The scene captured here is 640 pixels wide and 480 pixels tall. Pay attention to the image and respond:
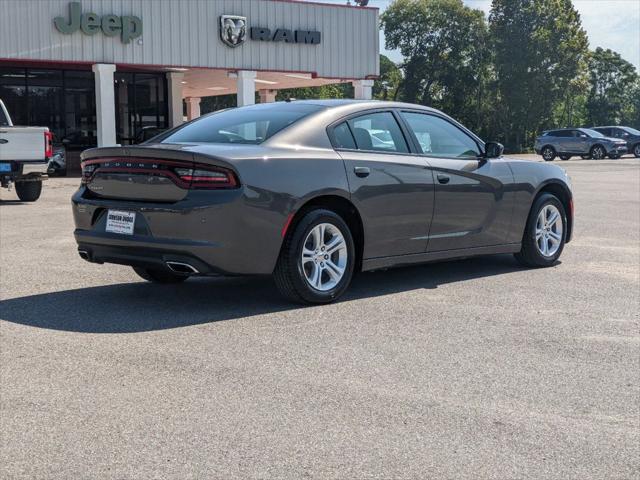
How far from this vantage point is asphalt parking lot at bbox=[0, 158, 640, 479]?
3.59 meters

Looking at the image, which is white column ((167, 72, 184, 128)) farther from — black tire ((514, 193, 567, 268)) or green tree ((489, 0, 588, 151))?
green tree ((489, 0, 588, 151))

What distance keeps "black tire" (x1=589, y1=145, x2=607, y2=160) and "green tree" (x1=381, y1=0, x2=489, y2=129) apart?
125 ft

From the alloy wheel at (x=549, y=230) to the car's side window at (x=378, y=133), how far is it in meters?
1.92

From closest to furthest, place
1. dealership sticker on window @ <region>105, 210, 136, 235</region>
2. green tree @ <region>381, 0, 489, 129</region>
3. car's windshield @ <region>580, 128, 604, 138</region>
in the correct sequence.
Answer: dealership sticker on window @ <region>105, 210, 136, 235</region>
car's windshield @ <region>580, 128, 604, 138</region>
green tree @ <region>381, 0, 489, 129</region>

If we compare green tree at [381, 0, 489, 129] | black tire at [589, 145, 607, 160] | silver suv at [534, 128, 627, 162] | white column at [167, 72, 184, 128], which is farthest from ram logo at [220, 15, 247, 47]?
green tree at [381, 0, 489, 129]

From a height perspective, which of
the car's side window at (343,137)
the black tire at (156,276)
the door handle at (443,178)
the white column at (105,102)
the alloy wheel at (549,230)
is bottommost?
the black tire at (156,276)

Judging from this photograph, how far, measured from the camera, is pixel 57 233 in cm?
1134

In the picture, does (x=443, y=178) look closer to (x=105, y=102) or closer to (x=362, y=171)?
(x=362, y=171)

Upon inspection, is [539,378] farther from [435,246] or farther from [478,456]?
[435,246]

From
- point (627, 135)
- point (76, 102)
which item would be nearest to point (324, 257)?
point (76, 102)

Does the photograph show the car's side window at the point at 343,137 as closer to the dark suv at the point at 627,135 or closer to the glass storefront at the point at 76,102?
the glass storefront at the point at 76,102

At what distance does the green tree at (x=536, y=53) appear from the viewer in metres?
73.2

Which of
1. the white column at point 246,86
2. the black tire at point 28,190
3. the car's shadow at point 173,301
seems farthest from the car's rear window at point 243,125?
the white column at point 246,86

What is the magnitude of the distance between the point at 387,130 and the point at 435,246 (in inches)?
41.1
